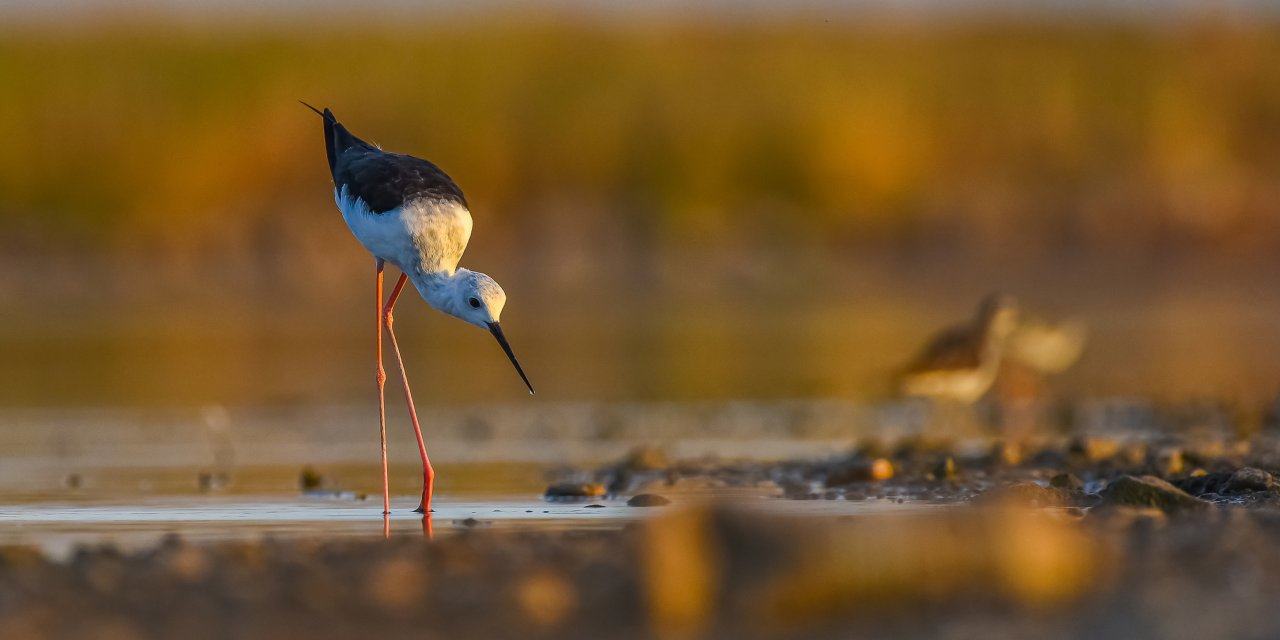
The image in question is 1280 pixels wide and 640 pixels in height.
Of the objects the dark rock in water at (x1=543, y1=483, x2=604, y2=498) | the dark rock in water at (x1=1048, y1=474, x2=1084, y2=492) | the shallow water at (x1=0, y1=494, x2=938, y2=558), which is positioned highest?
the dark rock in water at (x1=1048, y1=474, x2=1084, y2=492)

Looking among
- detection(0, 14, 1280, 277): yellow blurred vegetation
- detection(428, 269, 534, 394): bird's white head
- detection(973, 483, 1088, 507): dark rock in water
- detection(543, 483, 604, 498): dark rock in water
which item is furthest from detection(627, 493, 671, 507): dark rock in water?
detection(0, 14, 1280, 277): yellow blurred vegetation

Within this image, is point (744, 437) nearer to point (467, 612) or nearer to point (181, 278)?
point (467, 612)

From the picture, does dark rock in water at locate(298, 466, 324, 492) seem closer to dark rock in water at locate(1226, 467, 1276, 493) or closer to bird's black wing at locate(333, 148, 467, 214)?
bird's black wing at locate(333, 148, 467, 214)

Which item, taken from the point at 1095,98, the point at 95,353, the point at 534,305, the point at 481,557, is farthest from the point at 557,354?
the point at 1095,98

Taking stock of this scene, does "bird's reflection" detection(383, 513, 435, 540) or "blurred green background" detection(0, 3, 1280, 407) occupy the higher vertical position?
"blurred green background" detection(0, 3, 1280, 407)

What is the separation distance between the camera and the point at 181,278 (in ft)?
126

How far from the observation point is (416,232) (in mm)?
10781

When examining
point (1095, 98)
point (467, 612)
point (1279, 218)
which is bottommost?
point (467, 612)

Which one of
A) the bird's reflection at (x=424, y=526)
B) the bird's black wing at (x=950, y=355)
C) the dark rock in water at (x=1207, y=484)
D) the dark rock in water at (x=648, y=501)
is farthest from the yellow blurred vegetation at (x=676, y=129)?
the dark rock in water at (x=1207, y=484)

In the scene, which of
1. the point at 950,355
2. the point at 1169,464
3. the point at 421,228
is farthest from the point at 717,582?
the point at 950,355

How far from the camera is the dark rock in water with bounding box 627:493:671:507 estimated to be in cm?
958

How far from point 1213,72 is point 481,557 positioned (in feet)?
156

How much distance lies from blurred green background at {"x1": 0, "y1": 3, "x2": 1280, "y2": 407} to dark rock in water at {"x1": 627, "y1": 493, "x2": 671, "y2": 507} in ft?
31.5

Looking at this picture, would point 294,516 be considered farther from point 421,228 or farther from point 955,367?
point 955,367
